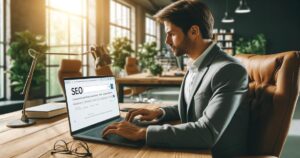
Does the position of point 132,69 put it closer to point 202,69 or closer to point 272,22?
point 202,69

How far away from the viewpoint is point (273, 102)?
1.46 metres

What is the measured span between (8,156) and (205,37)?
985mm

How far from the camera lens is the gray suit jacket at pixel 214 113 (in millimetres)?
1161

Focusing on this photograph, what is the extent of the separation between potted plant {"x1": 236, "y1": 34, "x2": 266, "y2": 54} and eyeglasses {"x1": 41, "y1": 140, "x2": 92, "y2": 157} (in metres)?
12.4

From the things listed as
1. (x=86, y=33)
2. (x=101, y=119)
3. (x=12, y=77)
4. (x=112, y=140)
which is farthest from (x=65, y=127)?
(x=86, y=33)

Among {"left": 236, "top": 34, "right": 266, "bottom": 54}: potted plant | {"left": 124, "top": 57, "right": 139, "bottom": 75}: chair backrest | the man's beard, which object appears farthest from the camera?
{"left": 236, "top": 34, "right": 266, "bottom": 54}: potted plant

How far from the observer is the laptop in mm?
1325

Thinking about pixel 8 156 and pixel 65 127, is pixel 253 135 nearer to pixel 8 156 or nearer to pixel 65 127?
pixel 65 127

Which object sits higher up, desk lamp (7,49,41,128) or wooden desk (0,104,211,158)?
desk lamp (7,49,41,128)

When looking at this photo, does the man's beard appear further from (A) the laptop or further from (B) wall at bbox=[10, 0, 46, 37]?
(B) wall at bbox=[10, 0, 46, 37]

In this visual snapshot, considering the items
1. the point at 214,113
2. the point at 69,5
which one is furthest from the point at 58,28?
the point at 214,113

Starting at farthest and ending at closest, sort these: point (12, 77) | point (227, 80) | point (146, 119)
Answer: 1. point (12, 77)
2. point (146, 119)
3. point (227, 80)

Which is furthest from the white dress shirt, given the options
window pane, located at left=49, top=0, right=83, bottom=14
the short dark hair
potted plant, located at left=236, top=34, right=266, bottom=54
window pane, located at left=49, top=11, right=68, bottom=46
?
potted plant, located at left=236, top=34, right=266, bottom=54

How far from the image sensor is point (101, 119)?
1576 millimetres
